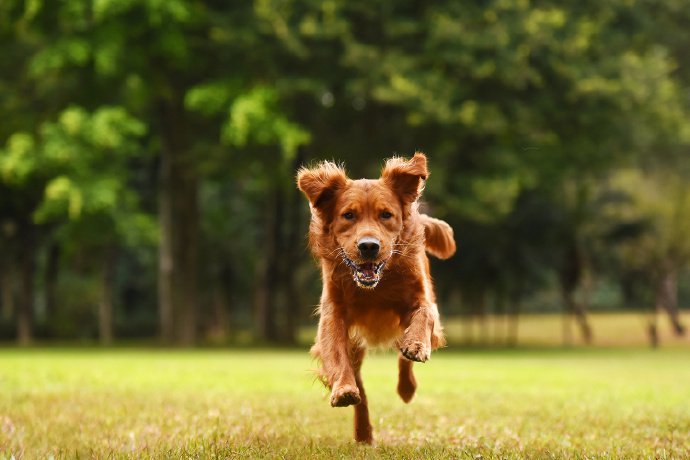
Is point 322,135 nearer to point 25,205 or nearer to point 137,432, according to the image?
point 25,205

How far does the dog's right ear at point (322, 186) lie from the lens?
233 inches

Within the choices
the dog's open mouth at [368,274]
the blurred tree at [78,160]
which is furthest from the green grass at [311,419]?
the blurred tree at [78,160]

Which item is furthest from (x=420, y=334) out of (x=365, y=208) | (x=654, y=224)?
(x=654, y=224)

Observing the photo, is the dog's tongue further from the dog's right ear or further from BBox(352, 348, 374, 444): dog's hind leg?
BBox(352, 348, 374, 444): dog's hind leg

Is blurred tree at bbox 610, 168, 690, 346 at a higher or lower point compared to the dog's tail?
higher

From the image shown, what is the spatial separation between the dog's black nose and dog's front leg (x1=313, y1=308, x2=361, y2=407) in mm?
599

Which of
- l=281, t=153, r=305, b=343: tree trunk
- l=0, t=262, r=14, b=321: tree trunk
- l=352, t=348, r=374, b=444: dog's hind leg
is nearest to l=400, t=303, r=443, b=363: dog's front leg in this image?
l=352, t=348, r=374, b=444: dog's hind leg

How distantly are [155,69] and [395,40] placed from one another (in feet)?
23.4

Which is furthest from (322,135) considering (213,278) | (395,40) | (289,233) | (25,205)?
(213,278)

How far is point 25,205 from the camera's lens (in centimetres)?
3316

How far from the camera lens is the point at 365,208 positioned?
5738mm

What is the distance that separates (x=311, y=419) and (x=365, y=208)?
277 cm

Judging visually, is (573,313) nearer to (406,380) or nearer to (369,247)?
(406,380)

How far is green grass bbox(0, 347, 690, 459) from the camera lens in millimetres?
5652
